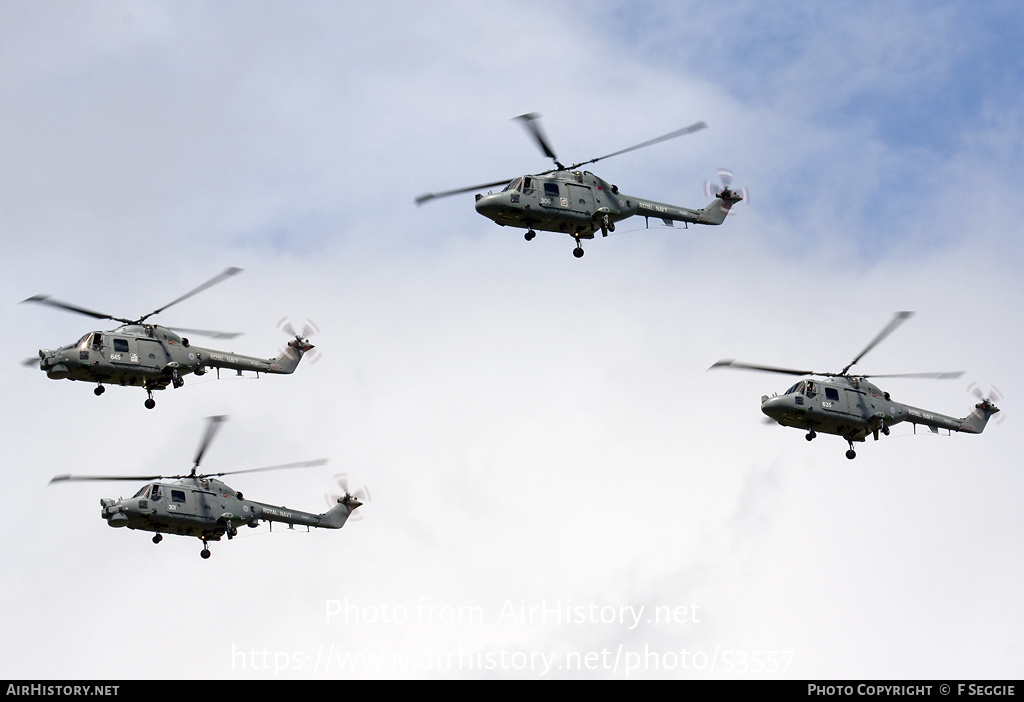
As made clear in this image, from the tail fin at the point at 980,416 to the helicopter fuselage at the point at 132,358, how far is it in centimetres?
3165

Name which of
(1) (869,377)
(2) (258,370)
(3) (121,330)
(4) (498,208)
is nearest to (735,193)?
(1) (869,377)

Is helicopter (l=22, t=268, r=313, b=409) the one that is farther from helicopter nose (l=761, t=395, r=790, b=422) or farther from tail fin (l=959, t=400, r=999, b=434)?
tail fin (l=959, t=400, r=999, b=434)

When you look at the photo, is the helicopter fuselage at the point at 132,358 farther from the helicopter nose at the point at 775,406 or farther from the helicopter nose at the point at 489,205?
the helicopter nose at the point at 775,406

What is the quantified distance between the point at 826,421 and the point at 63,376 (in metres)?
29.3

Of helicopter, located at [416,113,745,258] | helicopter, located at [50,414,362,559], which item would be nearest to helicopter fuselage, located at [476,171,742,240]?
helicopter, located at [416,113,745,258]

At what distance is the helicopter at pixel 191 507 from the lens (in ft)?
227

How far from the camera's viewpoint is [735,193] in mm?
77500

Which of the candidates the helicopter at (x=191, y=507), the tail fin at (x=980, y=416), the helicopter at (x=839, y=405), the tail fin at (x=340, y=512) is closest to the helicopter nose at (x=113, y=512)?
the helicopter at (x=191, y=507)

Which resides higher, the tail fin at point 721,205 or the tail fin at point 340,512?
the tail fin at point 721,205

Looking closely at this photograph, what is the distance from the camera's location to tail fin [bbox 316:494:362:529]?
78.6 metres

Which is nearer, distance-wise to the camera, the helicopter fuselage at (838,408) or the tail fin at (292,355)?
the helicopter fuselage at (838,408)

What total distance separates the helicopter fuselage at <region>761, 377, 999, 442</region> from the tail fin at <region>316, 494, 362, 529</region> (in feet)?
65.9
